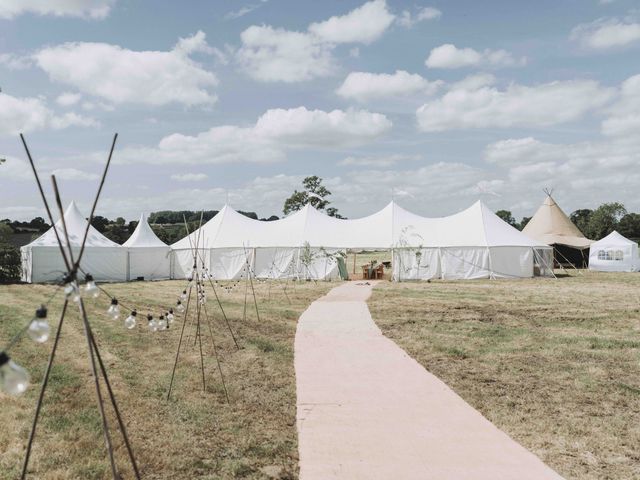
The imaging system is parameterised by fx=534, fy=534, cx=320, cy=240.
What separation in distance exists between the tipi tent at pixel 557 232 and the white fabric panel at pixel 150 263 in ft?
74.5

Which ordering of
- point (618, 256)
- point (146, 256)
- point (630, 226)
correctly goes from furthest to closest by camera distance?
point (630, 226), point (618, 256), point (146, 256)

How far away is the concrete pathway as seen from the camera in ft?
13.1

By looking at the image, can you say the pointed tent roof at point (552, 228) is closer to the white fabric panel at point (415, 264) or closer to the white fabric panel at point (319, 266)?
the white fabric panel at point (415, 264)

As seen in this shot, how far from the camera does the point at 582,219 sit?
66.9 metres

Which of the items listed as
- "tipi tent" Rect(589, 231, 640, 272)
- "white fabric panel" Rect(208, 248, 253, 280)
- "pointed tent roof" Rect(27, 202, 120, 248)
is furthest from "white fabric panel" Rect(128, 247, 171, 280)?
"tipi tent" Rect(589, 231, 640, 272)

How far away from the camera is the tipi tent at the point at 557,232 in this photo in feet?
111

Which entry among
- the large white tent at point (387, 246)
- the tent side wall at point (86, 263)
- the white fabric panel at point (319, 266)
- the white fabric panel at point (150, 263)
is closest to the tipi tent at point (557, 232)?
the large white tent at point (387, 246)

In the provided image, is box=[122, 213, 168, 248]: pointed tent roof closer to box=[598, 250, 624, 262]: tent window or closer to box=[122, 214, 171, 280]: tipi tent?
box=[122, 214, 171, 280]: tipi tent

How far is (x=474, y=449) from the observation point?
439 cm

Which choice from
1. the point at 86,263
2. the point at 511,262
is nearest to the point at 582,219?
the point at 511,262

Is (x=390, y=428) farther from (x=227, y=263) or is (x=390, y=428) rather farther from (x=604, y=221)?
(x=604, y=221)

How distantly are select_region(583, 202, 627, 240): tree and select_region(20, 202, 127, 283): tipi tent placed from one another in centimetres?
4972

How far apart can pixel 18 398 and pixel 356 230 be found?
2259 cm

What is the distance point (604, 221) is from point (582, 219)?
6.95m
